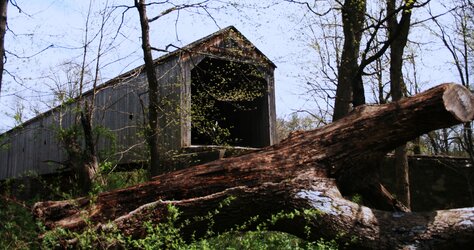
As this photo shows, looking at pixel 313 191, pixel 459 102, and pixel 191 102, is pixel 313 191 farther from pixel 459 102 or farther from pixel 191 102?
pixel 191 102

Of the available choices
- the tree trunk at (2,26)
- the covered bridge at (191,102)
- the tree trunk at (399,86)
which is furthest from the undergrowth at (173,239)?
the covered bridge at (191,102)

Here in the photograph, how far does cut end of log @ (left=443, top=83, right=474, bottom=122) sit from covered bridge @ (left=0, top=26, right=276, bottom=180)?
8.36 meters

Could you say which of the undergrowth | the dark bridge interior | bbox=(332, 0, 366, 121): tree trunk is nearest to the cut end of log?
the undergrowth

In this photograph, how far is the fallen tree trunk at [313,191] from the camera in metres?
5.02

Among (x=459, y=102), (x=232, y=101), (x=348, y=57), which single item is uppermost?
(x=232, y=101)

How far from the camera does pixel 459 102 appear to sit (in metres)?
5.27

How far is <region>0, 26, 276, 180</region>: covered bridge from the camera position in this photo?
547 inches

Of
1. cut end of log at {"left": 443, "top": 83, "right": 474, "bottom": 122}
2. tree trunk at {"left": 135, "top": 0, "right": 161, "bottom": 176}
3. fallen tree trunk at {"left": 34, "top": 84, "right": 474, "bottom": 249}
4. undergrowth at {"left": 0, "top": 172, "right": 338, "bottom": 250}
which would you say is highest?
tree trunk at {"left": 135, "top": 0, "right": 161, "bottom": 176}

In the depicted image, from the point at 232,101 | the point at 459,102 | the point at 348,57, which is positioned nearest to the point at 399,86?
the point at 348,57

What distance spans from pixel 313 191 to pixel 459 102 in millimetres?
1746

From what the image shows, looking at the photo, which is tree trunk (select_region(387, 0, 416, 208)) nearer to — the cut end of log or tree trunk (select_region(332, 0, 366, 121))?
tree trunk (select_region(332, 0, 366, 121))

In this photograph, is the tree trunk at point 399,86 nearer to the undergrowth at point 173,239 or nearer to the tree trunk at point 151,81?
the undergrowth at point 173,239

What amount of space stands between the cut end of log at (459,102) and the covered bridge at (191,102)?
836cm

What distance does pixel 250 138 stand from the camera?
18.3 m
